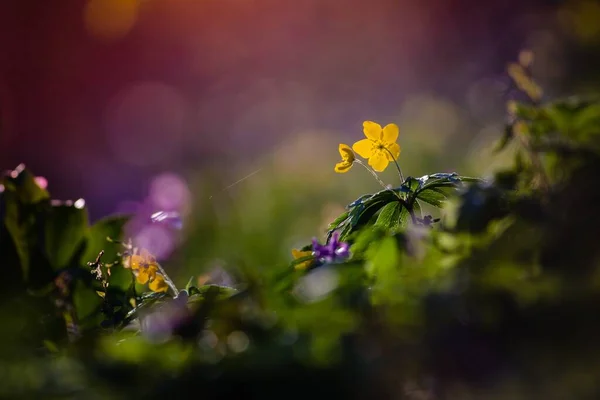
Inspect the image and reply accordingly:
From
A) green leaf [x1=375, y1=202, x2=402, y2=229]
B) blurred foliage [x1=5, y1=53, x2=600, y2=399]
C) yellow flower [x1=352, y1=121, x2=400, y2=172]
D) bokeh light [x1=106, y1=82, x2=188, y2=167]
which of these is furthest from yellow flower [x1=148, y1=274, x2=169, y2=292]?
bokeh light [x1=106, y1=82, x2=188, y2=167]

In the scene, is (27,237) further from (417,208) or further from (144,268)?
(417,208)

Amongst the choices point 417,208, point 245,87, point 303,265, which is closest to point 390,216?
point 417,208

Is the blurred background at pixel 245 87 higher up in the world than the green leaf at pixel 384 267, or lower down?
higher up

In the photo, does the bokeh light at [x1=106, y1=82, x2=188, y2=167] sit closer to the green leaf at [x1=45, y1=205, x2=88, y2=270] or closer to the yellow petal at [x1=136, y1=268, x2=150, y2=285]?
the yellow petal at [x1=136, y1=268, x2=150, y2=285]

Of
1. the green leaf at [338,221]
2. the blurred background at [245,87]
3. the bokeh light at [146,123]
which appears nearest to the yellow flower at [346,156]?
the green leaf at [338,221]

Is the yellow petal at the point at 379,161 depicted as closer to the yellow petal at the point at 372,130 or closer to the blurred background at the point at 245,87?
the yellow petal at the point at 372,130
